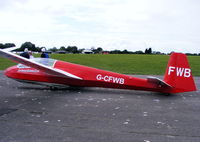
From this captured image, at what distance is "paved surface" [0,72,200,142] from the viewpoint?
4445 millimetres

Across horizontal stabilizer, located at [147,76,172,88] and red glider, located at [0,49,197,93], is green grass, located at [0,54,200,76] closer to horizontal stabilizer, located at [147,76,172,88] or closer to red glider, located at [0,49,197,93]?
red glider, located at [0,49,197,93]

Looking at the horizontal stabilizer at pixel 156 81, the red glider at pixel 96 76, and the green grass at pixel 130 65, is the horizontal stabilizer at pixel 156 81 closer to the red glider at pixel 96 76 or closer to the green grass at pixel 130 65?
the red glider at pixel 96 76

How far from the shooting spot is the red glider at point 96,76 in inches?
317

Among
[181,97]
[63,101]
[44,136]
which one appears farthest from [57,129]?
[181,97]

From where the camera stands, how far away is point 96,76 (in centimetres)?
915

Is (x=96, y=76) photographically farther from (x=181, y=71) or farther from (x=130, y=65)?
(x=130, y=65)

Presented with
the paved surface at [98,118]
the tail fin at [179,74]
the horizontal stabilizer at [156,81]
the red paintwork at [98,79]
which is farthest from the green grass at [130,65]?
the paved surface at [98,118]

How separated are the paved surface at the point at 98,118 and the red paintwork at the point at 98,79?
43 cm

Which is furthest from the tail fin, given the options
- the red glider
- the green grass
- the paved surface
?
the green grass

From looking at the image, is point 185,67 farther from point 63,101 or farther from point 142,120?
point 63,101

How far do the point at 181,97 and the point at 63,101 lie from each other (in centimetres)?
472

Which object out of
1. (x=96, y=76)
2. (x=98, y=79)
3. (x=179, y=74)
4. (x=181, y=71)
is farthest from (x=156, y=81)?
(x=96, y=76)

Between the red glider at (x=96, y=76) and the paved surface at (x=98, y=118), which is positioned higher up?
the red glider at (x=96, y=76)

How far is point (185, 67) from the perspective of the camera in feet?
26.4
